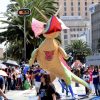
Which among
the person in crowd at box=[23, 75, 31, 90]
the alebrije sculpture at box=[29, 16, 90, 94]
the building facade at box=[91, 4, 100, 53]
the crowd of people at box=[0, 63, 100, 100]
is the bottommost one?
the person in crowd at box=[23, 75, 31, 90]

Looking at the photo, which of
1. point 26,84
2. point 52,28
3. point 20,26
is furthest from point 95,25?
point 52,28

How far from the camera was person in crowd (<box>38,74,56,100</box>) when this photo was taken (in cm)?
867

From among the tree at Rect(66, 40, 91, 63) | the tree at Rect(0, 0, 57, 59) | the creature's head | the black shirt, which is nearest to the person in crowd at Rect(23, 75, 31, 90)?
the creature's head

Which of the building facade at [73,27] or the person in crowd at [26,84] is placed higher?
the building facade at [73,27]

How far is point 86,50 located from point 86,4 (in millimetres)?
80372

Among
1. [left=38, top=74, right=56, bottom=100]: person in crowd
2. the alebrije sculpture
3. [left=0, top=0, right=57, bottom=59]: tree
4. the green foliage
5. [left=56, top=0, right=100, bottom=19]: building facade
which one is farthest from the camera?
[left=56, top=0, right=100, bottom=19]: building facade

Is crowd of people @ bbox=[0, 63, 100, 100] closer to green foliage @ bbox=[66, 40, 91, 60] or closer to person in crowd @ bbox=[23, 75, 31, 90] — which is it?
person in crowd @ bbox=[23, 75, 31, 90]

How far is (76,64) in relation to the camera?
2395 cm

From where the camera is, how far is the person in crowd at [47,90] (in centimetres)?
867

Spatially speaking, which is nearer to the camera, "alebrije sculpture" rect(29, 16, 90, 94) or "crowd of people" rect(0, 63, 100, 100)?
"crowd of people" rect(0, 63, 100, 100)

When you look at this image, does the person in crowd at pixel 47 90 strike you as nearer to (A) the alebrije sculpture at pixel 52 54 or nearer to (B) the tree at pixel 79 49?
(A) the alebrije sculpture at pixel 52 54

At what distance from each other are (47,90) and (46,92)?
7 cm

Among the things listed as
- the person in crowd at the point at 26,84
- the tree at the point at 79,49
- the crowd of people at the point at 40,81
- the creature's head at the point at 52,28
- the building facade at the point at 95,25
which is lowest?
the person in crowd at the point at 26,84

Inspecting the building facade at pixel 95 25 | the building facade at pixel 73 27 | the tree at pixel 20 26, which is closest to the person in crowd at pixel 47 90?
the tree at pixel 20 26
